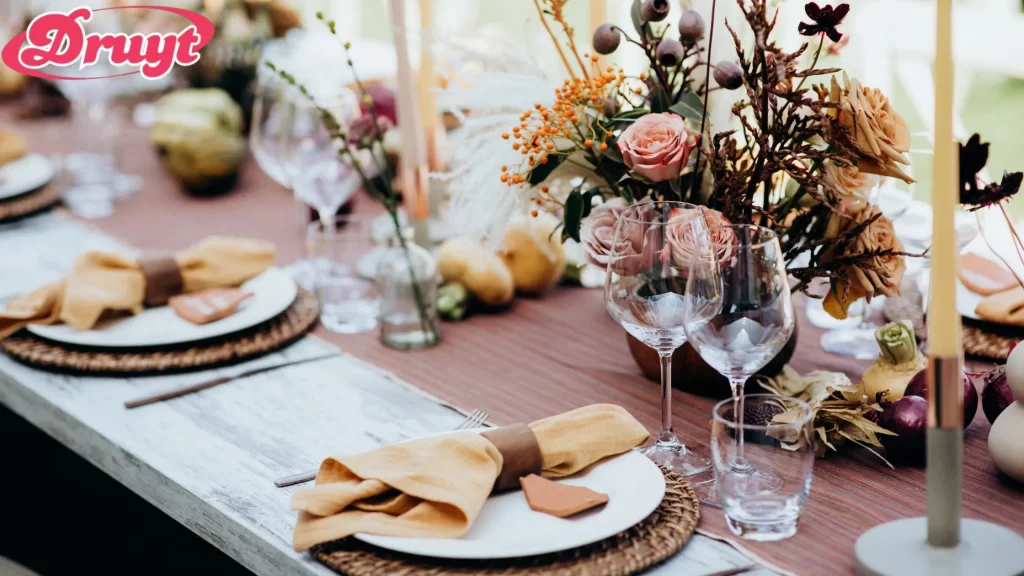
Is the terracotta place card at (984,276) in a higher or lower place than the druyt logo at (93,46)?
lower

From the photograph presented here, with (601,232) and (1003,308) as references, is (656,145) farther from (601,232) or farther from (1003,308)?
(1003,308)

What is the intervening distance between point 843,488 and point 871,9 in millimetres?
2535

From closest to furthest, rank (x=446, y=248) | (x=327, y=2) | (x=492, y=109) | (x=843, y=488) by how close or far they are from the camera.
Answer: (x=843, y=488)
(x=492, y=109)
(x=446, y=248)
(x=327, y=2)

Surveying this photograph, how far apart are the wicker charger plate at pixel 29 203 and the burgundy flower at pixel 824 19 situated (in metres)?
1.43

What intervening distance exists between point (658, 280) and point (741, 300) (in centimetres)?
9

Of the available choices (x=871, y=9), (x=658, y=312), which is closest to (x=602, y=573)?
Result: (x=658, y=312)

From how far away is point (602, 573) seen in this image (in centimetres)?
81

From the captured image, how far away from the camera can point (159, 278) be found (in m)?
1.43

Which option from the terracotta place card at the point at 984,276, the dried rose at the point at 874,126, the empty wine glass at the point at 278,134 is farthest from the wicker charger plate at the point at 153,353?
the terracotta place card at the point at 984,276

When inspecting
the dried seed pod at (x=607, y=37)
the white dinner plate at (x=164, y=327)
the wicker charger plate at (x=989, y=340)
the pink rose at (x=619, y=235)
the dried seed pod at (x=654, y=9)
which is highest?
the dried seed pod at (x=654, y=9)

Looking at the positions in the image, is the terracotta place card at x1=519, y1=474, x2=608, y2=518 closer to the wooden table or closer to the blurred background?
the wooden table

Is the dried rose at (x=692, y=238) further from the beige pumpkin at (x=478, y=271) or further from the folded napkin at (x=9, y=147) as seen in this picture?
the folded napkin at (x=9, y=147)

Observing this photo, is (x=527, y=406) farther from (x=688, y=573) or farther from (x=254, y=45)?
(x=254, y=45)

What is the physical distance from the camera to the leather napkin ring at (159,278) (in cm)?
143
